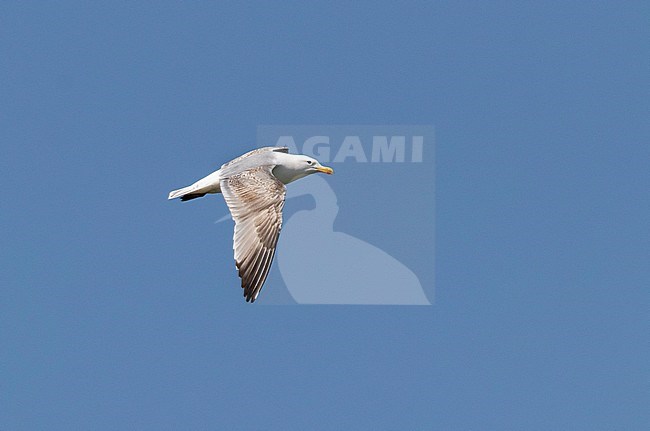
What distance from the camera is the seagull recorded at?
9.30m

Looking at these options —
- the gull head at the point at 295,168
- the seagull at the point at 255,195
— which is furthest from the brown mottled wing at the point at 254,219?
the gull head at the point at 295,168

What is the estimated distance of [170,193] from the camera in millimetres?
10625

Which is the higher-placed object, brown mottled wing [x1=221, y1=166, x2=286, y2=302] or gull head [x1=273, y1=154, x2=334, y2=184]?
gull head [x1=273, y1=154, x2=334, y2=184]

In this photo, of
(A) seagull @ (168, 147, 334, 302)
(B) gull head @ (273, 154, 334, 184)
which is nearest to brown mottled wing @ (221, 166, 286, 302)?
(A) seagull @ (168, 147, 334, 302)

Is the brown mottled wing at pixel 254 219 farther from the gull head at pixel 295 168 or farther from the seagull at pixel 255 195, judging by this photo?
the gull head at pixel 295 168

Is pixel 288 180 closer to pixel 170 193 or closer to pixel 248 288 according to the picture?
pixel 170 193

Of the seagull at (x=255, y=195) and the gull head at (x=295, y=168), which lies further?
the gull head at (x=295, y=168)

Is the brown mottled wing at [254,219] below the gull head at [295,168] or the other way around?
below

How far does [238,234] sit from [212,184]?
3.31ft

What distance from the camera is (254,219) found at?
9.62 m

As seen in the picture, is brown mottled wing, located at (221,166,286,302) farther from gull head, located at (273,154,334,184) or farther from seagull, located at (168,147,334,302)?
gull head, located at (273,154,334,184)

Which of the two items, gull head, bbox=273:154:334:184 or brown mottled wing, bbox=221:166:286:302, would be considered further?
gull head, bbox=273:154:334:184

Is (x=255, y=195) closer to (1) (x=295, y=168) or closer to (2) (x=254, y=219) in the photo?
(2) (x=254, y=219)

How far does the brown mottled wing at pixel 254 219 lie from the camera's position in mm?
9258
